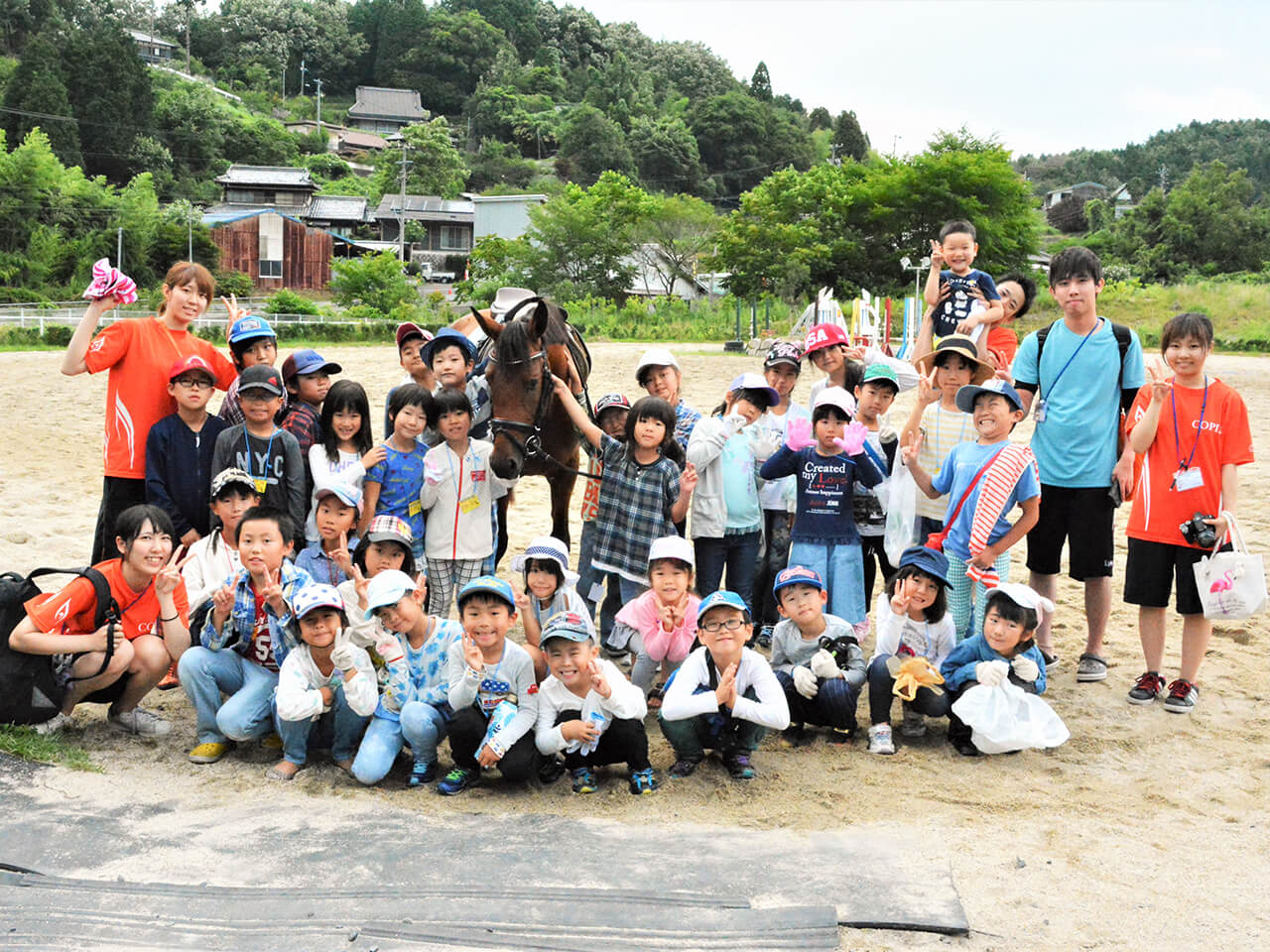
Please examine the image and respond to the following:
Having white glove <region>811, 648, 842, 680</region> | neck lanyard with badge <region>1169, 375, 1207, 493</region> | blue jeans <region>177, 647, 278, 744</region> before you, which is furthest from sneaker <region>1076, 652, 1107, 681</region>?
blue jeans <region>177, 647, 278, 744</region>

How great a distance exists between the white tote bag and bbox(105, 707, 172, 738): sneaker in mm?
4884

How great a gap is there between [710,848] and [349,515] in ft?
7.59

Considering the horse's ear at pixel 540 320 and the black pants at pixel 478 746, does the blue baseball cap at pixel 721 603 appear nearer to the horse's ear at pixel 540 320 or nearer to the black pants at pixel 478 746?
the black pants at pixel 478 746

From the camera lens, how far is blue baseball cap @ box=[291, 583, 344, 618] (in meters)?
4.35

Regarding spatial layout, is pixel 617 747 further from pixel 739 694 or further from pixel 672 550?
pixel 672 550

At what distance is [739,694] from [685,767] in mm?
401

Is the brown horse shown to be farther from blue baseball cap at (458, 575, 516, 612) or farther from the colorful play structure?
the colorful play structure

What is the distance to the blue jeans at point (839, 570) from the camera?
530 cm

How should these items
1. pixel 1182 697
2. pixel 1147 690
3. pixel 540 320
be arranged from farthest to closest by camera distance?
pixel 540 320, pixel 1147 690, pixel 1182 697

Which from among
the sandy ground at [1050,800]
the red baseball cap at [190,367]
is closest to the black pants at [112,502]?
the red baseball cap at [190,367]

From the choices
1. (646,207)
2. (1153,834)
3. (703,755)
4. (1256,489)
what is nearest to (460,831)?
(703,755)

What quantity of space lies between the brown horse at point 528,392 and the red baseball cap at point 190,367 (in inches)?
54.3

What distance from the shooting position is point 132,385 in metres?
5.32

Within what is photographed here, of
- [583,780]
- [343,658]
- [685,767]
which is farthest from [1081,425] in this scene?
[343,658]
